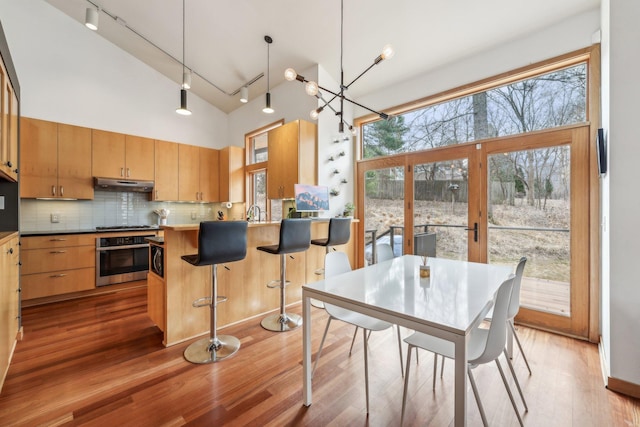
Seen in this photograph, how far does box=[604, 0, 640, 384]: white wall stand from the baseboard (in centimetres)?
2

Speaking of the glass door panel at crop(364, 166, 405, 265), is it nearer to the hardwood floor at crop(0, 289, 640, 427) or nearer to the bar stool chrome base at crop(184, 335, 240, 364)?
the hardwood floor at crop(0, 289, 640, 427)

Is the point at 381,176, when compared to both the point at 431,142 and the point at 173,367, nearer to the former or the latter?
the point at 431,142

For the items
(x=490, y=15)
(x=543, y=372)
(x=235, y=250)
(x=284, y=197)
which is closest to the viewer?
(x=543, y=372)

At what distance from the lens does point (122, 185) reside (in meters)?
4.21

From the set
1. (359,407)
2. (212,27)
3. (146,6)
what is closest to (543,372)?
(359,407)

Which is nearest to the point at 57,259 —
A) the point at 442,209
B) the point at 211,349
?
the point at 211,349

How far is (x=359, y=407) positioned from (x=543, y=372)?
1.47 m

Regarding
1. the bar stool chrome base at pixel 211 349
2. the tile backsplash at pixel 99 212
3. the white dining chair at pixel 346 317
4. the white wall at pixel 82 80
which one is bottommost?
the bar stool chrome base at pixel 211 349

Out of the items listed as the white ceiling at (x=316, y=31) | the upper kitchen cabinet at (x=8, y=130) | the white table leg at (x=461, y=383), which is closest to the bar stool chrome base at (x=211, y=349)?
the white table leg at (x=461, y=383)

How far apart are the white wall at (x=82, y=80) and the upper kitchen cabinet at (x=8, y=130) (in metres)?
1.78

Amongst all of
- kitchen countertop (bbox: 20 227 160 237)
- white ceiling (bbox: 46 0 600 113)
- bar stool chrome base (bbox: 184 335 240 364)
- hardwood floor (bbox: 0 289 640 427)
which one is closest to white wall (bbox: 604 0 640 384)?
hardwood floor (bbox: 0 289 640 427)

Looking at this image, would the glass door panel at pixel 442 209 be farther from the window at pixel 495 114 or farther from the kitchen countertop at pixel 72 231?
the kitchen countertop at pixel 72 231

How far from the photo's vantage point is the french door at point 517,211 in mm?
2568

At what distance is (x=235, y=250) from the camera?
2291 millimetres
